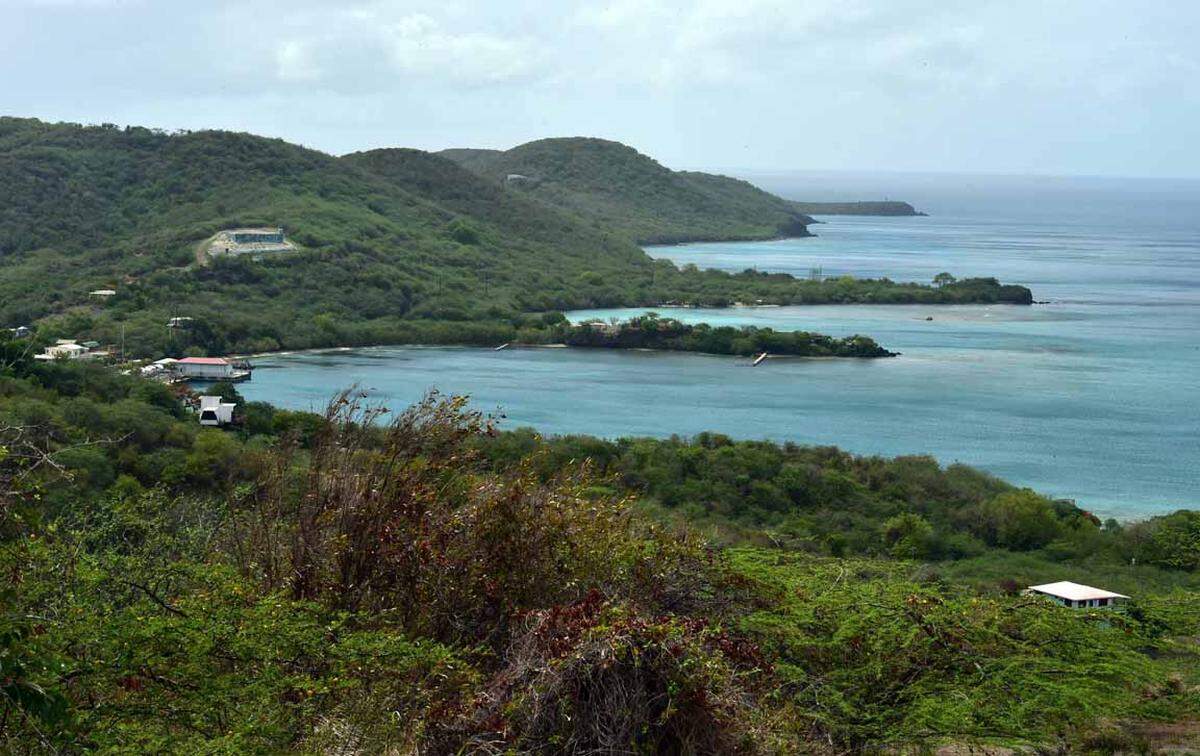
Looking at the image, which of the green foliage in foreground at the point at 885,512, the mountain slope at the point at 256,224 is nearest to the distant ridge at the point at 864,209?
the mountain slope at the point at 256,224

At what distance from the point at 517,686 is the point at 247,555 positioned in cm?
207

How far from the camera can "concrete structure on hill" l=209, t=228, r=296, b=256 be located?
4881 cm

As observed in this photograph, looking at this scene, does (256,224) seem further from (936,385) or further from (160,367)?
(936,385)

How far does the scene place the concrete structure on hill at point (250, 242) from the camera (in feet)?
160

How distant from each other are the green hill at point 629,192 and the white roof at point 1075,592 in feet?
251

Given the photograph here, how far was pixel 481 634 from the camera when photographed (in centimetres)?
581

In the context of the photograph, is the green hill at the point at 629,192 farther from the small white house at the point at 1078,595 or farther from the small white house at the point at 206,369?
the small white house at the point at 1078,595

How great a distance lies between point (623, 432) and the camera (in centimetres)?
2823

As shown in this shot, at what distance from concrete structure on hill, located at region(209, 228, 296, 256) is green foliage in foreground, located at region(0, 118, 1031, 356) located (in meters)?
0.61

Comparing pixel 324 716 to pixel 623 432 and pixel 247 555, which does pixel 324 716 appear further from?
pixel 623 432

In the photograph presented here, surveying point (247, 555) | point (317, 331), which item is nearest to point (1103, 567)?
point (247, 555)

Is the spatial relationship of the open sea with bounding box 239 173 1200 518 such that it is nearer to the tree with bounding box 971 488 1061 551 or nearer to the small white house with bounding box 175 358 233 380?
the small white house with bounding box 175 358 233 380

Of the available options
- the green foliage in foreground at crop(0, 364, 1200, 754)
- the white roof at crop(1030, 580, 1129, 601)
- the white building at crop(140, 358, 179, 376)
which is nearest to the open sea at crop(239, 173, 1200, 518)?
the white building at crop(140, 358, 179, 376)

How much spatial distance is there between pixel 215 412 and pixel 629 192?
253 feet
